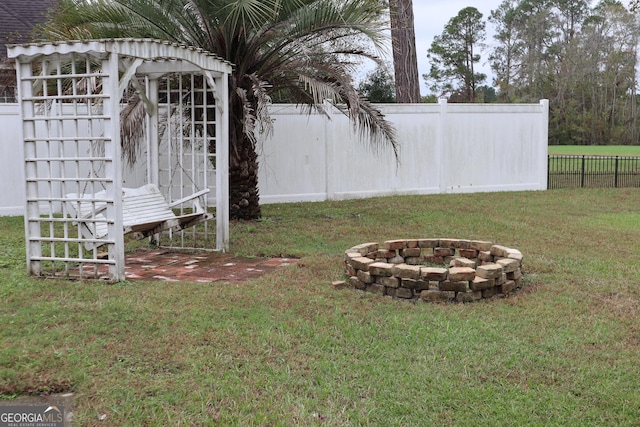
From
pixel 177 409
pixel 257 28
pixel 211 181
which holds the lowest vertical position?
pixel 177 409

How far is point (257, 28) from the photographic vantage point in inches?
337

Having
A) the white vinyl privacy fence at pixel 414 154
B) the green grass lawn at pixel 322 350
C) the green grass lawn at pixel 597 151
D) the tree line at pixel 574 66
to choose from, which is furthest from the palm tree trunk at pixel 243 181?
the tree line at pixel 574 66

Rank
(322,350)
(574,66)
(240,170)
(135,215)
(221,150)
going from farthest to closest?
(574,66)
(240,170)
(221,150)
(135,215)
(322,350)

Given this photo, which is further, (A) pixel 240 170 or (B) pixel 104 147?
(A) pixel 240 170

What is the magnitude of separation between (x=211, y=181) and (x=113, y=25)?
12.1 feet

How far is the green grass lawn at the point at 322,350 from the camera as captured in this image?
318cm

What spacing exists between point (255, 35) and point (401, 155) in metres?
4.79

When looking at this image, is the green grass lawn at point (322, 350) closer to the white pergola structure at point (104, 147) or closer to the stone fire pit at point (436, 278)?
the stone fire pit at point (436, 278)

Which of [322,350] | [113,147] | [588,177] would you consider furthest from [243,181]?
[588,177]

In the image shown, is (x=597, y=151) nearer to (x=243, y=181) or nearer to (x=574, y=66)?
(x=574, y=66)

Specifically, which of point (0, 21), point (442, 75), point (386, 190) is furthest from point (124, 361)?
Answer: point (442, 75)

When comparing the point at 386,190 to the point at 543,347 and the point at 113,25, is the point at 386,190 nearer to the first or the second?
the point at 113,25

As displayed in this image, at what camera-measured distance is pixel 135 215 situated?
658cm

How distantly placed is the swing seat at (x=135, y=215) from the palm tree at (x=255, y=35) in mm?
1408
